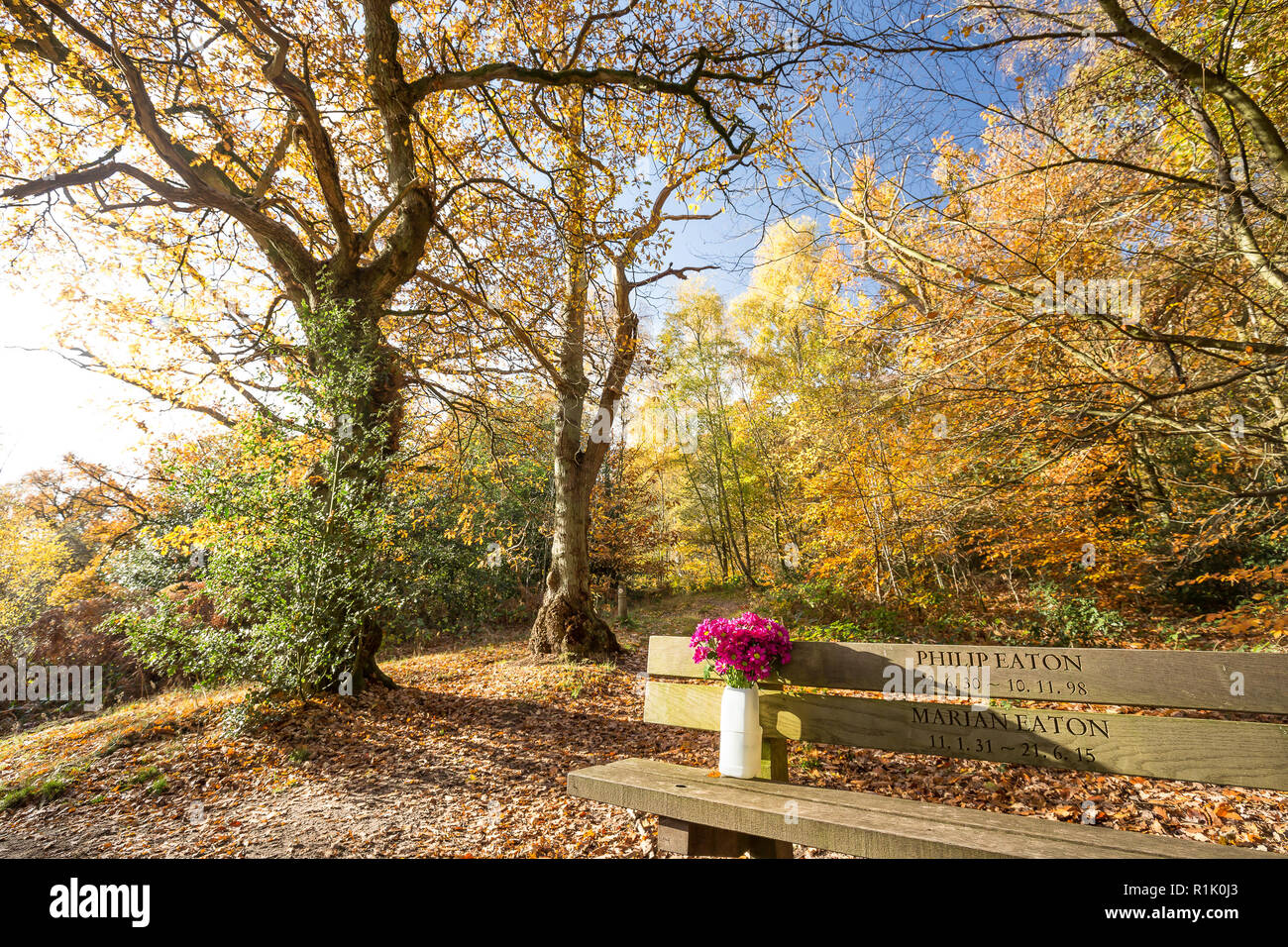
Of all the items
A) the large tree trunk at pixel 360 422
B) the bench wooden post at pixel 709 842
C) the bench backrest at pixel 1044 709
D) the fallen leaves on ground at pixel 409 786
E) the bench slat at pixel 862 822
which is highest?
the large tree trunk at pixel 360 422

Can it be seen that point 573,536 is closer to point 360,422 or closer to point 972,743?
point 360,422

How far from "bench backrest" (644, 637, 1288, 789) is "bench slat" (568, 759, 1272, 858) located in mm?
388

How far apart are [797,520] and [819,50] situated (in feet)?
38.0

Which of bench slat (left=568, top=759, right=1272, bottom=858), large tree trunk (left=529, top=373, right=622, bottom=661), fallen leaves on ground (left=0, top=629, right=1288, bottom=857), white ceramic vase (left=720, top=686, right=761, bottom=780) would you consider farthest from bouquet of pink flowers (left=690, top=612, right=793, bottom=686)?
large tree trunk (left=529, top=373, right=622, bottom=661)

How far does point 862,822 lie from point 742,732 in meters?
0.74

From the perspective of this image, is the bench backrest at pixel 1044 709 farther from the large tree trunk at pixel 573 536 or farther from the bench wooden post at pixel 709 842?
the large tree trunk at pixel 573 536

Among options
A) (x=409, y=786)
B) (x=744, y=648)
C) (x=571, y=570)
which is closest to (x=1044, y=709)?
(x=744, y=648)

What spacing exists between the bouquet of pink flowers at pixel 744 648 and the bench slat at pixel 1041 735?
1.08 ft

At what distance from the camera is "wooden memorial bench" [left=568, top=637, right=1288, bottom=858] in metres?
1.70

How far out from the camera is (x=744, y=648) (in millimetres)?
2467

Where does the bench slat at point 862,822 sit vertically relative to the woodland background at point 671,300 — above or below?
below

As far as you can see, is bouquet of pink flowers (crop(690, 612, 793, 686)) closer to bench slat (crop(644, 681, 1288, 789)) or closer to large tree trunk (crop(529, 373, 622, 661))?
bench slat (crop(644, 681, 1288, 789))

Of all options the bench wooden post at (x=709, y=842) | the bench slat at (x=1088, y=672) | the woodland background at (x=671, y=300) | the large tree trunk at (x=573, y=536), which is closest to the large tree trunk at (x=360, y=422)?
the woodland background at (x=671, y=300)

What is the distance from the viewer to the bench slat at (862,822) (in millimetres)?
1538
